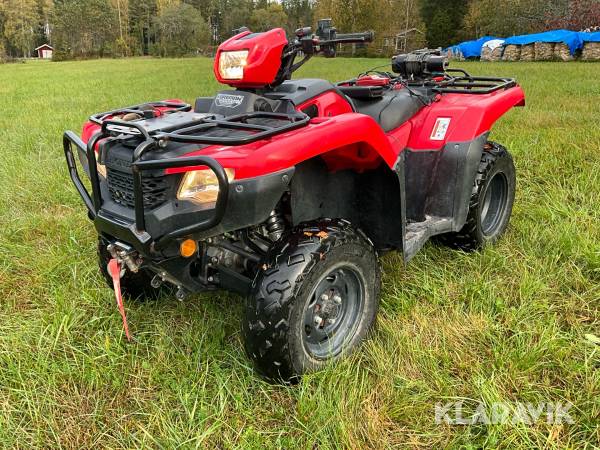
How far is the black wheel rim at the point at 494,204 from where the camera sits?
11.7 ft

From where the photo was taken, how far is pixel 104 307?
2.79 metres

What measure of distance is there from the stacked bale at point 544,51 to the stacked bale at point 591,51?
1.85 metres

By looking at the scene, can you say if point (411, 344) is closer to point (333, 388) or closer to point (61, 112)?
point (333, 388)

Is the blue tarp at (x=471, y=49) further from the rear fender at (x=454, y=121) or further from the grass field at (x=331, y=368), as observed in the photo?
the rear fender at (x=454, y=121)

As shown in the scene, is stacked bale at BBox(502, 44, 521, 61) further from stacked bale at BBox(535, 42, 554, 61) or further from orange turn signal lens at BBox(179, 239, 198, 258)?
orange turn signal lens at BBox(179, 239, 198, 258)

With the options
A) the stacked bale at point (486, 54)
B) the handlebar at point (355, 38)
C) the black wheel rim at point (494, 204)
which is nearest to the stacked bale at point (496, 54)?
the stacked bale at point (486, 54)

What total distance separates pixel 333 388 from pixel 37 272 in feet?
6.97

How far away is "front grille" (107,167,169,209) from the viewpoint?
187 centimetres

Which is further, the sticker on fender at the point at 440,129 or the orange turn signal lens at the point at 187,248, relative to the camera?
the sticker on fender at the point at 440,129

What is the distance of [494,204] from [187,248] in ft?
8.34

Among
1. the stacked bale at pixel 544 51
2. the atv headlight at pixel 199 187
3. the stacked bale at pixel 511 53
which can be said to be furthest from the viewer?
the stacked bale at pixel 511 53

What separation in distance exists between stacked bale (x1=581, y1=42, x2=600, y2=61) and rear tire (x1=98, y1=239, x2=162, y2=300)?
28784 mm

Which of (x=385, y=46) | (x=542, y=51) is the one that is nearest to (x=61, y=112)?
(x=542, y=51)

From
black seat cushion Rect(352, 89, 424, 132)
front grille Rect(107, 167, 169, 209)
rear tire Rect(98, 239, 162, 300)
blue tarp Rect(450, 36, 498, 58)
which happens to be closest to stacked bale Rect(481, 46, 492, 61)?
blue tarp Rect(450, 36, 498, 58)
